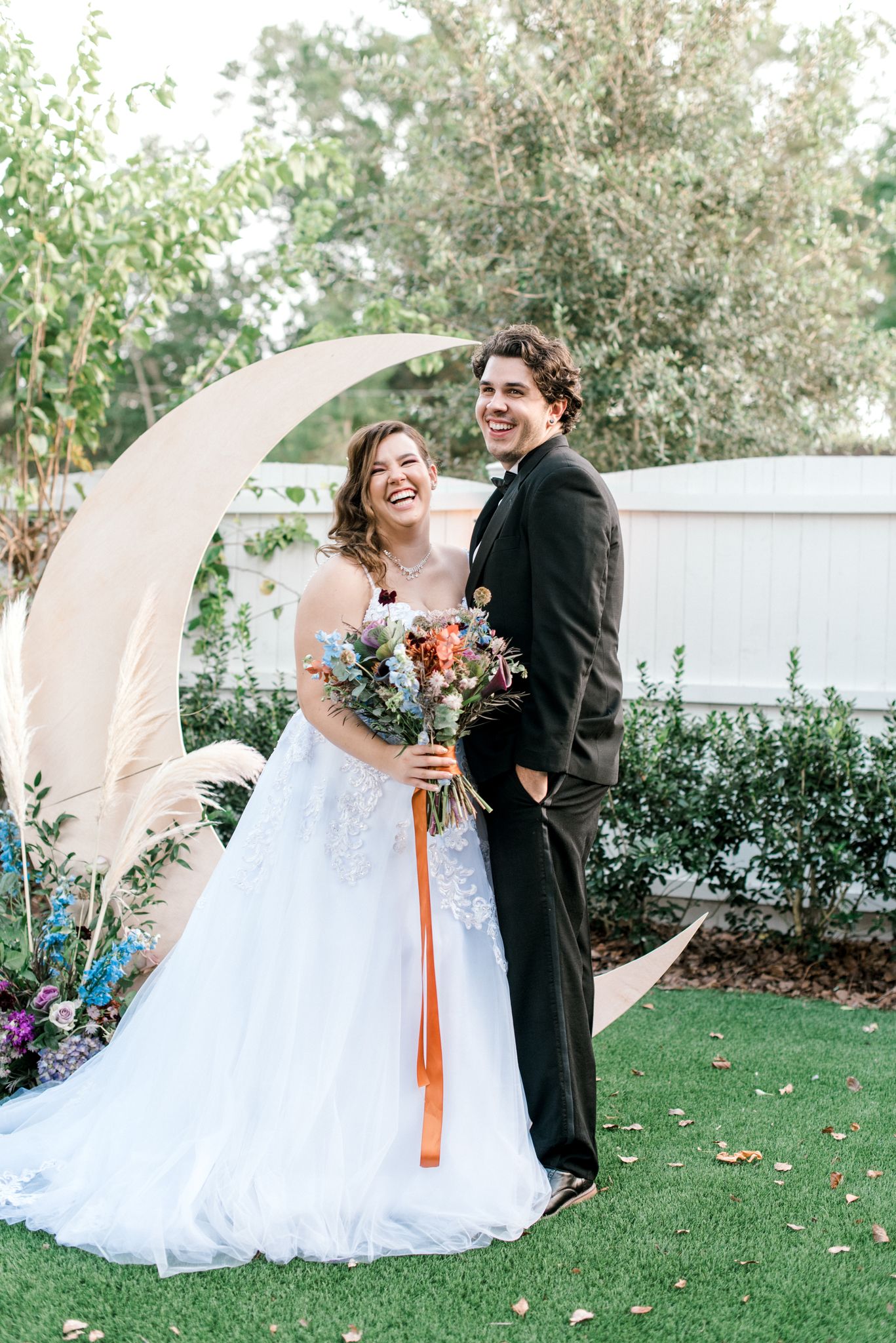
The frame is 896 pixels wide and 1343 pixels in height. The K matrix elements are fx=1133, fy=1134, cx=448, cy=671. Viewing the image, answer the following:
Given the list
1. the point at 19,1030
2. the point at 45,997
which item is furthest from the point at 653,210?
the point at 19,1030

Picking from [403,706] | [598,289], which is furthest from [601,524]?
[598,289]

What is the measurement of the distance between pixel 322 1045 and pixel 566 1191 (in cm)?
72

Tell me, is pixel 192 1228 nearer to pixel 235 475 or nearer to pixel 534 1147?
pixel 534 1147

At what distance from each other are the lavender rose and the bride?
0.71 ft

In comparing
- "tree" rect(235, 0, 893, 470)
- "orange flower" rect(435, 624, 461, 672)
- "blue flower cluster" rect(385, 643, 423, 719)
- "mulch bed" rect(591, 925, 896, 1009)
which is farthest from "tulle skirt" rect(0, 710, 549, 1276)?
"tree" rect(235, 0, 893, 470)

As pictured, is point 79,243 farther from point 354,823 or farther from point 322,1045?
point 322,1045

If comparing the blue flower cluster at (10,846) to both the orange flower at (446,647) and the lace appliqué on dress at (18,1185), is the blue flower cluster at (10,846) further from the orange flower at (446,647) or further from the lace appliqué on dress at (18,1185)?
the orange flower at (446,647)

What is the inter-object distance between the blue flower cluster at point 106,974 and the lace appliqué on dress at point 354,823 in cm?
96

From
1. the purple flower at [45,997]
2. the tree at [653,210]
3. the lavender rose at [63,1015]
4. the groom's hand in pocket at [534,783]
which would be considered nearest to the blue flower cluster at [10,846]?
the purple flower at [45,997]

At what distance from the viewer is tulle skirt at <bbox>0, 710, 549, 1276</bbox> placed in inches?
105

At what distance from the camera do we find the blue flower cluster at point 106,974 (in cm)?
355

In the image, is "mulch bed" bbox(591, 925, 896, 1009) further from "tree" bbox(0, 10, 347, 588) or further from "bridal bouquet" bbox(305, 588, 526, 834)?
"tree" bbox(0, 10, 347, 588)

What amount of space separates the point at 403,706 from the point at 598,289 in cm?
608

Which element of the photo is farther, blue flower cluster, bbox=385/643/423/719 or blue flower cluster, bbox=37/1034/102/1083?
blue flower cluster, bbox=37/1034/102/1083
